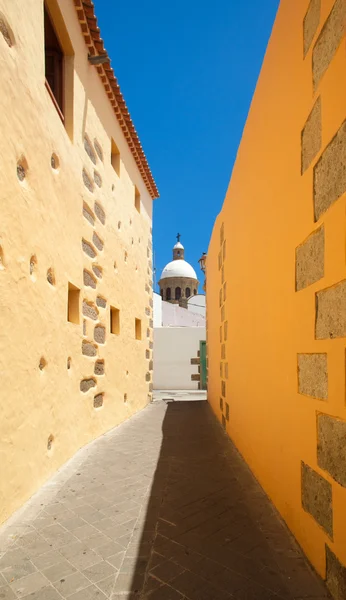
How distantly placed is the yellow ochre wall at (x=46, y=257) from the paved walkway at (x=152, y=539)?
0.38m

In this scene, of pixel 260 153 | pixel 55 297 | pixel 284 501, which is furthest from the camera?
pixel 55 297

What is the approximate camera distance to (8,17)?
2.80m

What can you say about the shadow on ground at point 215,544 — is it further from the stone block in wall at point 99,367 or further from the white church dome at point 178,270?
the white church dome at point 178,270

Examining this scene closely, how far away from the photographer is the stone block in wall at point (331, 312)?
5.21 ft

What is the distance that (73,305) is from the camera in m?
4.45

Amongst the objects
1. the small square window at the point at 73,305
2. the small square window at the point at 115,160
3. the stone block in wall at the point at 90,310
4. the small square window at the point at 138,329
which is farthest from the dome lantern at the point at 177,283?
the small square window at the point at 73,305

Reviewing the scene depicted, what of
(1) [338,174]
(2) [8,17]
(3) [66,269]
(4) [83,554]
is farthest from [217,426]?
(2) [8,17]

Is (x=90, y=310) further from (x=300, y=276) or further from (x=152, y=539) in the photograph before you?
(x=300, y=276)

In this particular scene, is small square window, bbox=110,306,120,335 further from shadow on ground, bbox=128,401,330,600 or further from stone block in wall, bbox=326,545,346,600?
stone block in wall, bbox=326,545,346,600

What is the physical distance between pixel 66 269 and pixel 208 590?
312 cm

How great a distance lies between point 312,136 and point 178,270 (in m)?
40.4

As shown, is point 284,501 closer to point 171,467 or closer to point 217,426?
point 171,467

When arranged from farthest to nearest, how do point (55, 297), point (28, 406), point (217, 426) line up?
point (217, 426) → point (55, 297) → point (28, 406)

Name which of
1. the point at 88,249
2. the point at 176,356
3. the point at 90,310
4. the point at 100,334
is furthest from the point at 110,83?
the point at 176,356
